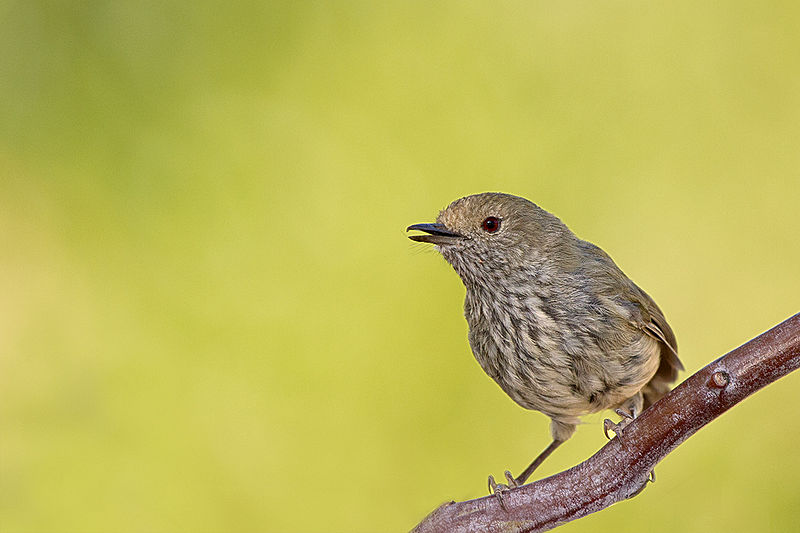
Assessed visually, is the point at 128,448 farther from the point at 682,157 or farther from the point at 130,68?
the point at 682,157

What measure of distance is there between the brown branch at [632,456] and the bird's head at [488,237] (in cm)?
85

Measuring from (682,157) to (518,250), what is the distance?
5.51 feet

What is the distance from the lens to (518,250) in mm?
3033

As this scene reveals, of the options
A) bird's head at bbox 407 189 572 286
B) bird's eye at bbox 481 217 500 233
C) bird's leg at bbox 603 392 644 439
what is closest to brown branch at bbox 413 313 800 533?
bird's leg at bbox 603 392 644 439

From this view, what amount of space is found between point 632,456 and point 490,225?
1.04 metres

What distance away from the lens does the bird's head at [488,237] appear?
3.02 meters

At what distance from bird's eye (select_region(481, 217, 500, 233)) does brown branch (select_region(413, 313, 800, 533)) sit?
3.12 ft

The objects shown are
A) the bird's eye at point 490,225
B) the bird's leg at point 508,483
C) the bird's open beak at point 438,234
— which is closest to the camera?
the bird's leg at point 508,483

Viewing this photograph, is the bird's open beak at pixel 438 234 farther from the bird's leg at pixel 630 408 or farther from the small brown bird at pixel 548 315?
the bird's leg at pixel 630 408

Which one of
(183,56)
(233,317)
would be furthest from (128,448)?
(183,56)

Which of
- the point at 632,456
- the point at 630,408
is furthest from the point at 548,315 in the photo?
the point at 632,456

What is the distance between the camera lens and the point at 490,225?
121 inches

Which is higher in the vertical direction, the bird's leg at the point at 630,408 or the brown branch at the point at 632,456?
the bird's leg at the point at 630,408

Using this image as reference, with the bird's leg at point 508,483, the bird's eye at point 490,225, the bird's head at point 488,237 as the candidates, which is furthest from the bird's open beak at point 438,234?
the bird's leg at point 508,483
